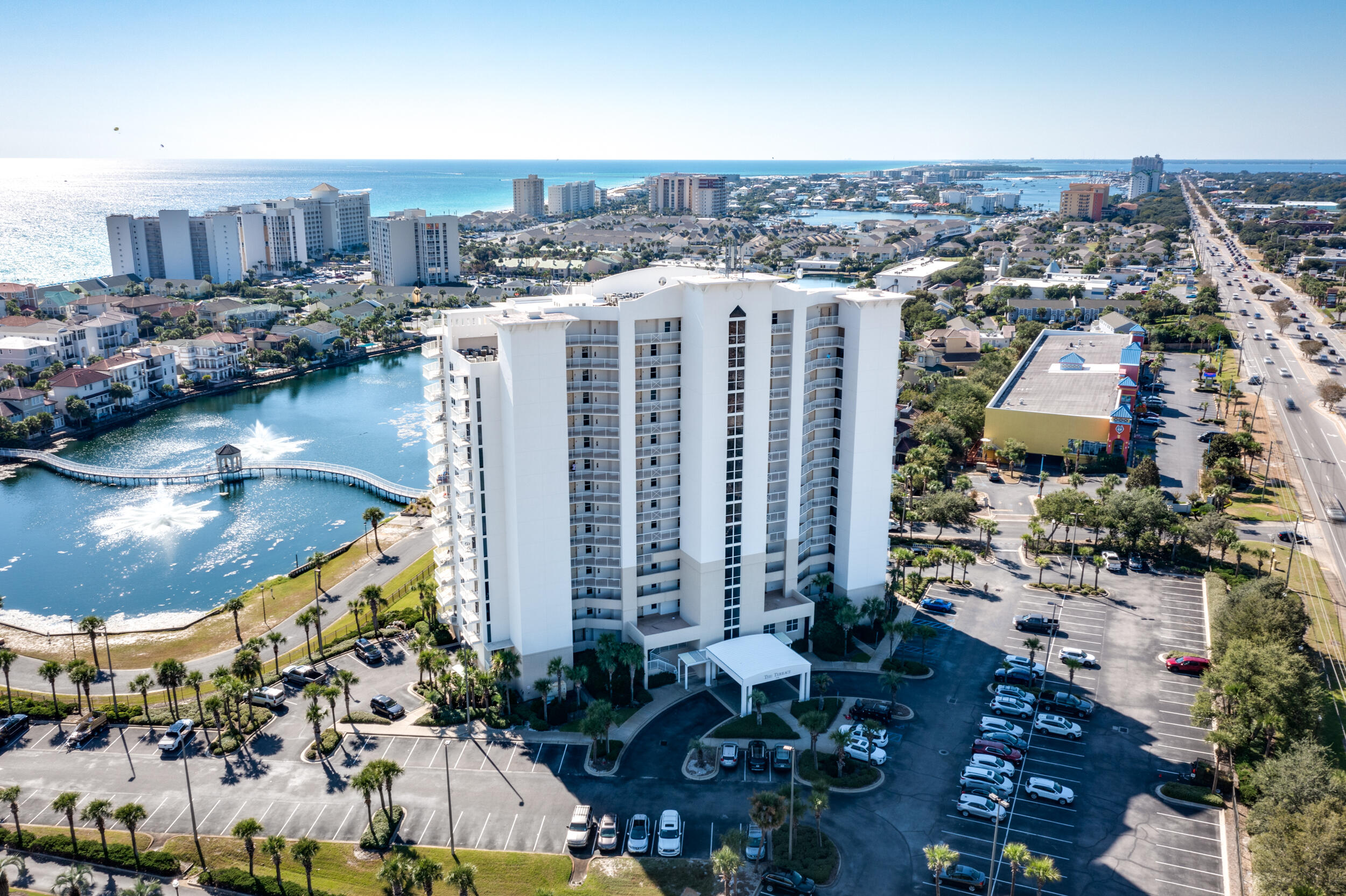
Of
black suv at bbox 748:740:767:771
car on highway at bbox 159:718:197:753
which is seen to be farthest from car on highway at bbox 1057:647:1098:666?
car on highway at bbox 159:718:197:753

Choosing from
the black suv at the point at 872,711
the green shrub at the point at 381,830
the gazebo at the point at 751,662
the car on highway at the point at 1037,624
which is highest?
the gazebo at the point at 751,662

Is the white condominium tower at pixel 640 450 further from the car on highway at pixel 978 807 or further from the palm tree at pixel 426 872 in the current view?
the car on highway at pixel 978 807

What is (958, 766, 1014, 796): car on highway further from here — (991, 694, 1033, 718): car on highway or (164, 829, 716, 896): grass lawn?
(164, 829, 716, 896): grass lawn

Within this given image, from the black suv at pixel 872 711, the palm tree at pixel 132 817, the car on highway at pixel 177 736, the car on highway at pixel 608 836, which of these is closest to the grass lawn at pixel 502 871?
the car on highway at pixel 608 836

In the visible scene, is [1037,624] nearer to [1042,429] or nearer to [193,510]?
[1042,429]

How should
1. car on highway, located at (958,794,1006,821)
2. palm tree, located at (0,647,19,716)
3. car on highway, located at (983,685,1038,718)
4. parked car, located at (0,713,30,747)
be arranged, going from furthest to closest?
1. palm tree, located at (0,647,19,716)
2. car on highway, located at (983,685,1038,718)
3. parked car, located at (0,713,30,747)
4. car on highway, located at (958,794,1006,821)

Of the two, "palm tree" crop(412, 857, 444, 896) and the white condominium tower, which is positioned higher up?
the white condominium tower
